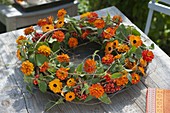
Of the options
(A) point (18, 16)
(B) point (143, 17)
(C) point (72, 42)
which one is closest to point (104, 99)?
(C) point (72, 42)

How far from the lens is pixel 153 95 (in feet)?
4.41

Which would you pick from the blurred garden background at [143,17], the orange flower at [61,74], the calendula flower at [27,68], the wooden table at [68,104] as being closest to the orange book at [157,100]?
the wooden table at [68,104]

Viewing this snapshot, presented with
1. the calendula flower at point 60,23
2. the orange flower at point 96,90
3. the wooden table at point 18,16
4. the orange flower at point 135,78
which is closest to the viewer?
the orange flower at point 96,90

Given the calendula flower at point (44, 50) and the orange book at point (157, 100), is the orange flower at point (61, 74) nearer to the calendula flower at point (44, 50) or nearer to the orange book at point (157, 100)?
the calendula flower at point (44, 50)

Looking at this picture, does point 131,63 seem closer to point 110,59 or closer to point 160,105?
point 110,59

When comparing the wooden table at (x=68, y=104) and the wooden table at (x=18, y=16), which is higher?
the wooden table at (x=68, y=104)

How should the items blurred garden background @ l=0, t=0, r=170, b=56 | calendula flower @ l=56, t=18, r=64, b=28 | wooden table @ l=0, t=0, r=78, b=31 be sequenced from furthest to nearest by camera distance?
blurred garden background @ l=0, t=0, r=170, b=56 < wooden table @ l=0, t=0, r=78, b=31 < calendula flower @ l=56, t=18, r=64, b=28

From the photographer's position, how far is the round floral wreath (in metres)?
1.25

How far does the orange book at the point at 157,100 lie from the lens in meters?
1.28

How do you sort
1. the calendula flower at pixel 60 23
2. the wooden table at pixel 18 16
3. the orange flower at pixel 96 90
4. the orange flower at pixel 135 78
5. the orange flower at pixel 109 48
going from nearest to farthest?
the orange flower at pixel 96 90, the orange flower at pixel 135 78, the orange flower at pixel 109 48, the calendula flower at pixel 60 23, the wooden table at pixel 18 16

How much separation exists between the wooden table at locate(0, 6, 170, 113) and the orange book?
0.02m

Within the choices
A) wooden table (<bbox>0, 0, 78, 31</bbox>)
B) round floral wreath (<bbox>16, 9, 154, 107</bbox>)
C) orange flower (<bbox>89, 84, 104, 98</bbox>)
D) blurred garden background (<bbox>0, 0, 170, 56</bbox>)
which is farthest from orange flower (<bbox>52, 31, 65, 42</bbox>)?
blurred garden background (<bbox>0, 0, 170, 56</bbox>)

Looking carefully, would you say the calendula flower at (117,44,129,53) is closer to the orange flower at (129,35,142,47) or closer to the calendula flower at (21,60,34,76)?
the orange flower at (129,35,142,47)

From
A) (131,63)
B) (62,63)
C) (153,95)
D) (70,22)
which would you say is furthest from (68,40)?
(153,95)
